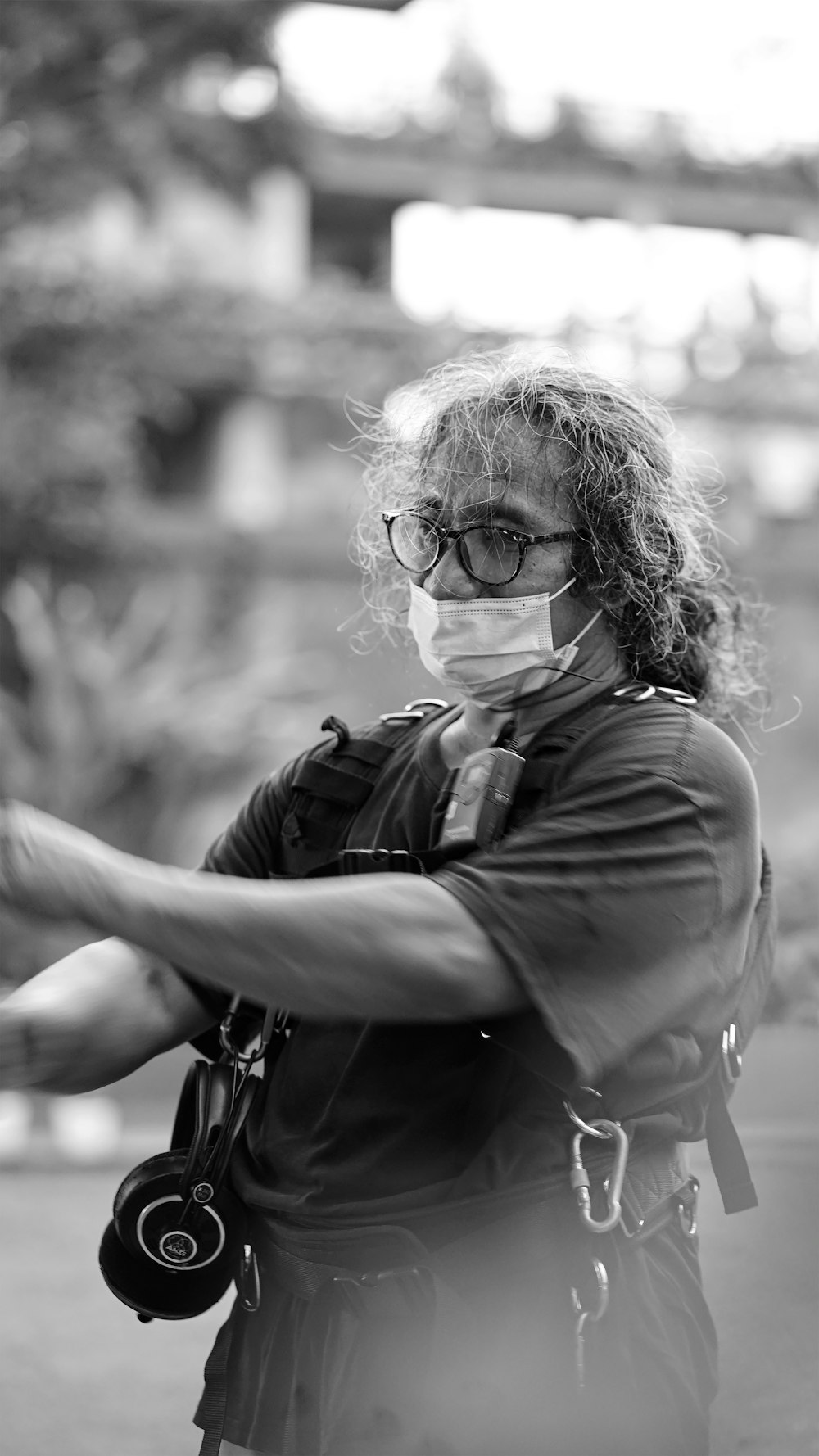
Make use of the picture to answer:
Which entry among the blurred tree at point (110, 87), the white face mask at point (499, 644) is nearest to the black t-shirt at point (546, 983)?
the white face mask at point (499, 644)

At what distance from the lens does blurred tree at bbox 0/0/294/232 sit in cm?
1192

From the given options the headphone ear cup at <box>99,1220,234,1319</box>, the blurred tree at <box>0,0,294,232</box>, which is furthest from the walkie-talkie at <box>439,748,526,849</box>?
the blurred tree at <box>0,0,294,232</box>

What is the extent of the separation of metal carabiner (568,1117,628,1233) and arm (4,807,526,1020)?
293mm

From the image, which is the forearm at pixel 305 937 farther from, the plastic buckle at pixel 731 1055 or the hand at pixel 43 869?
the plastic buckle at pixel 731 1055

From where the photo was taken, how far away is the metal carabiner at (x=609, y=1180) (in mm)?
1664

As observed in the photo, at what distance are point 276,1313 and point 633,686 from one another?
0.86 metres

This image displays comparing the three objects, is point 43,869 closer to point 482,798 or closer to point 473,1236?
point 482,798

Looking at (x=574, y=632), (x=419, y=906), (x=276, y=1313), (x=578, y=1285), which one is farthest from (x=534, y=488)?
(x=276, y=1313)

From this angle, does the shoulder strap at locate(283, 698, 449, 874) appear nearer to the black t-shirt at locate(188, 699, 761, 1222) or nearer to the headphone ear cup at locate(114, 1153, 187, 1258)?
the black t-shirt at locate(188, 699, 761, 1222)

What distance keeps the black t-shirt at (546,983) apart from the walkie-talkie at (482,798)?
23 millimetres

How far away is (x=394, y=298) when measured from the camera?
52.0 ft

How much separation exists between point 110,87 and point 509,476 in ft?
40.1

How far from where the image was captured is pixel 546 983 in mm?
1494

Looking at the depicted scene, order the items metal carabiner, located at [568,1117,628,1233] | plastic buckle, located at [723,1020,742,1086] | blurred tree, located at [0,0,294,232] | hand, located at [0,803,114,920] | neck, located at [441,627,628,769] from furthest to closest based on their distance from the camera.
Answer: blurred tree, located at [0,0,294,232]
neck, located at [441,627,628,769]
plastic buckle, located at [723,1020,742,1086]
metal carabiner, located at [568,1117,628,1233]
hand, located at [0,803,114,920]
